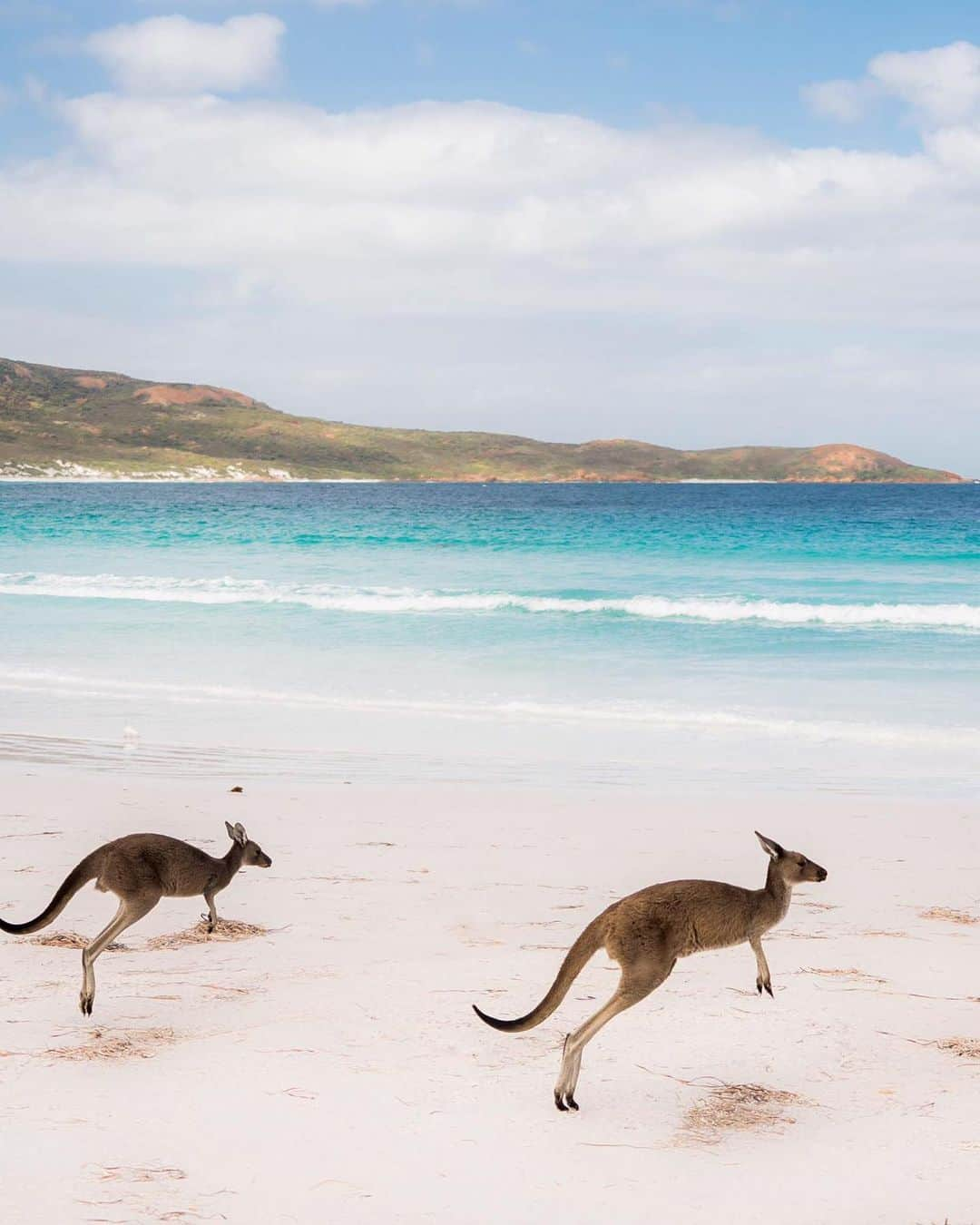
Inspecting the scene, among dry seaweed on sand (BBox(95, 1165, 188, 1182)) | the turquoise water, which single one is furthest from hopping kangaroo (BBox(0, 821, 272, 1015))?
the turquoise water

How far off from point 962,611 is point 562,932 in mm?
23820

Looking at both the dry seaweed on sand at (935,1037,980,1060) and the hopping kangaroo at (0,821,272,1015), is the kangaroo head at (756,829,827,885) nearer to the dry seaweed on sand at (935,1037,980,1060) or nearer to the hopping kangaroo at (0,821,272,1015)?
the dry seaweed on sand at (935,1037,980,1060)

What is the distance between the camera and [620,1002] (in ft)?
12.2

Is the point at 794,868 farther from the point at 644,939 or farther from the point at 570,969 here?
the point at 570,969

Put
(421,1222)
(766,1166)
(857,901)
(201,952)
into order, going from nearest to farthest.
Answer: (421,1222) → (766,1166) → (201,952) → (857,901)

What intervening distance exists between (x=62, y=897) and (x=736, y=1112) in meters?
2.50

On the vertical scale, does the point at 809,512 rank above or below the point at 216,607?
above

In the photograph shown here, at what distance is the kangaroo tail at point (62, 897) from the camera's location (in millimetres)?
4410

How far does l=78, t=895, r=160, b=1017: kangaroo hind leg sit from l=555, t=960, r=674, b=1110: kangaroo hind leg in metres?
1.82

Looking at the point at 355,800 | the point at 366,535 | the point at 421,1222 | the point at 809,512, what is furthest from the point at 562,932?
the point at 809,512

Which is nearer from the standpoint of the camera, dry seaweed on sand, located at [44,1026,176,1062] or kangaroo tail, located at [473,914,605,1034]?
kangaroo tail, located at [473,914,605,1034]

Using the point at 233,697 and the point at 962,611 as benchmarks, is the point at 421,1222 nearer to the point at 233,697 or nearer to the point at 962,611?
the point at 233,697

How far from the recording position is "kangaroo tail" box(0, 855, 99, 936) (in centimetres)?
441

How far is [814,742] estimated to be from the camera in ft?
42.5
